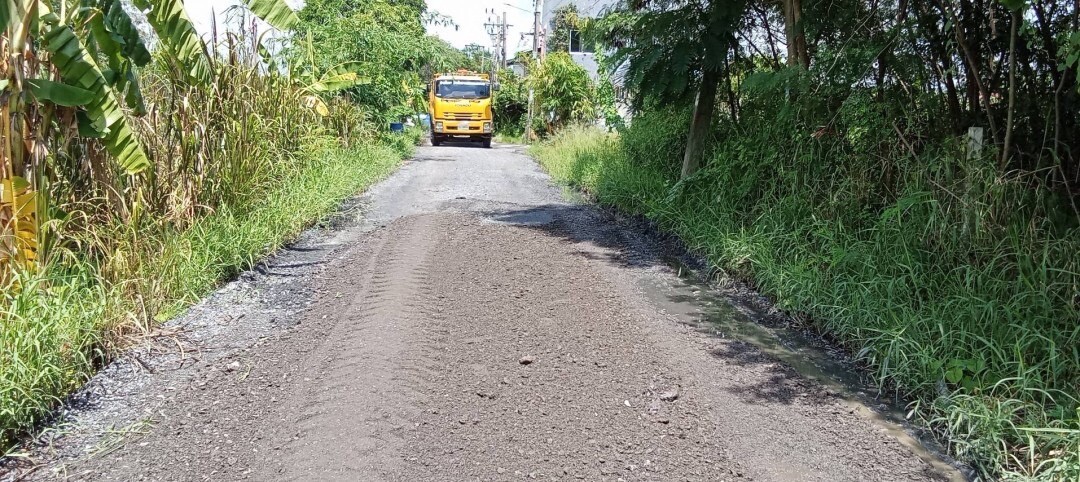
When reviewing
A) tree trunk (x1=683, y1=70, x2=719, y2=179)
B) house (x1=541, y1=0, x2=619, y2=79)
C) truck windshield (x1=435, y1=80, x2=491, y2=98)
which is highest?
house (x1=541, y1=0, x2=619, y2=79)

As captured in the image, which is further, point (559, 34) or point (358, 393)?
point (559, 34)

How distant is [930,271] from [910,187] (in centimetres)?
94

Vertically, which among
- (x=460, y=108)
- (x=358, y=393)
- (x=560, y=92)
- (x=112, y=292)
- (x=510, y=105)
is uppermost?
(x=560, y=92)

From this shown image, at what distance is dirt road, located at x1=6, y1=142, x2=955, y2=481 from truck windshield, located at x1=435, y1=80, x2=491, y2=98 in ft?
70.5

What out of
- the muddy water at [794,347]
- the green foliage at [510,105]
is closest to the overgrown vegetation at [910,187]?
the muddy water at [794,347]

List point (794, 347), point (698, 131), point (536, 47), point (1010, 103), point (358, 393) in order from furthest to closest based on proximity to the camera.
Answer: point (536, 47), point (698, 131), point (1010, 103), point (794, 347), point (358, 393)

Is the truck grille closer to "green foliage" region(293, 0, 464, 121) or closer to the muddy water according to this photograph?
"green foliage" region(293, 0, 464, 121)

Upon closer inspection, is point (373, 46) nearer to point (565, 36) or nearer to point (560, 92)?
point (560, 92)

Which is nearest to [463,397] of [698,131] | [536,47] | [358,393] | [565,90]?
[358,393]

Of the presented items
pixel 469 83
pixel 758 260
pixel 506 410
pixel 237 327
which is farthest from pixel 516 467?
pixel 469 83

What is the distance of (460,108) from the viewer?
28.0 metres

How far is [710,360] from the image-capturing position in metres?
5.17

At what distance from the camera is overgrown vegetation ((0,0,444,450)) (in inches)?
183

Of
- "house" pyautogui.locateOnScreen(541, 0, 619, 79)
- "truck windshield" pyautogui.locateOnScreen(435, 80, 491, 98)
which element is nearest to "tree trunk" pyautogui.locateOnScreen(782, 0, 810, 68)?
"truck windshield" pyautogui.locateOnScreen(435, 80, 491, 98)
